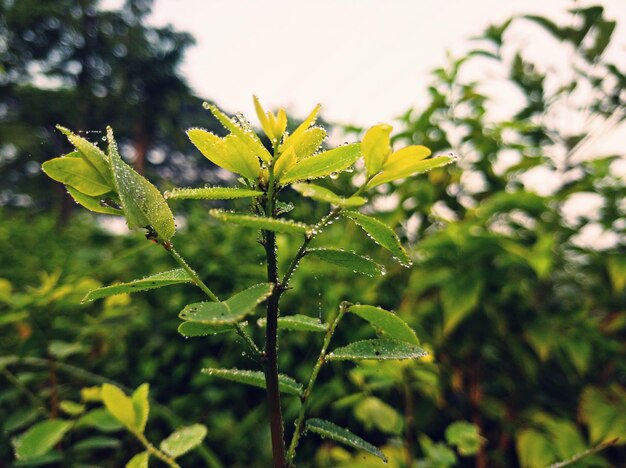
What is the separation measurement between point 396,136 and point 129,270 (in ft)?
4.57

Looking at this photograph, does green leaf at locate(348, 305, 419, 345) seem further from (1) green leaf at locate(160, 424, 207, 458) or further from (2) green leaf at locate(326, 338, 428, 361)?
(1) green leaf at locate(160, 424, 207, 458)

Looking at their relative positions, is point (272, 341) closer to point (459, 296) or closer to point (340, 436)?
point (340, 436)

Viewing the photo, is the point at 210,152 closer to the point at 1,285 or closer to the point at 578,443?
the point at 1,285

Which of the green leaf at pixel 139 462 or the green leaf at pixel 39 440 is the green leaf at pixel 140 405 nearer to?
the green leaf at pixel 139 462

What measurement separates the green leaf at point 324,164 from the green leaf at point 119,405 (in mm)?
456

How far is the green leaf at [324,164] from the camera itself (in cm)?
44

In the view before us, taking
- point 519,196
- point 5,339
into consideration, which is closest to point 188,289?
point 5,339

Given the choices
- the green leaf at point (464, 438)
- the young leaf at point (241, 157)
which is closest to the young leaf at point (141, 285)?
the young leaf at point (241, 157)

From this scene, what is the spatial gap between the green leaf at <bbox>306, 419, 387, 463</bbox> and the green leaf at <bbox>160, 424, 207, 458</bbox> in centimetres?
23

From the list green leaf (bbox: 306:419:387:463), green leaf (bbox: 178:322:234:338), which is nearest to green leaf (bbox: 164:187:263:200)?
green leaf (bbox: 178:322:234:338)

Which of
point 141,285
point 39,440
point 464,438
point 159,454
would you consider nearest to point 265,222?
point 141,285

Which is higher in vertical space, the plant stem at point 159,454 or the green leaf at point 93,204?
the green leaf at point 93,204

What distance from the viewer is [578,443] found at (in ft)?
4.34

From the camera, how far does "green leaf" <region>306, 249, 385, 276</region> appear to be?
458 mm
